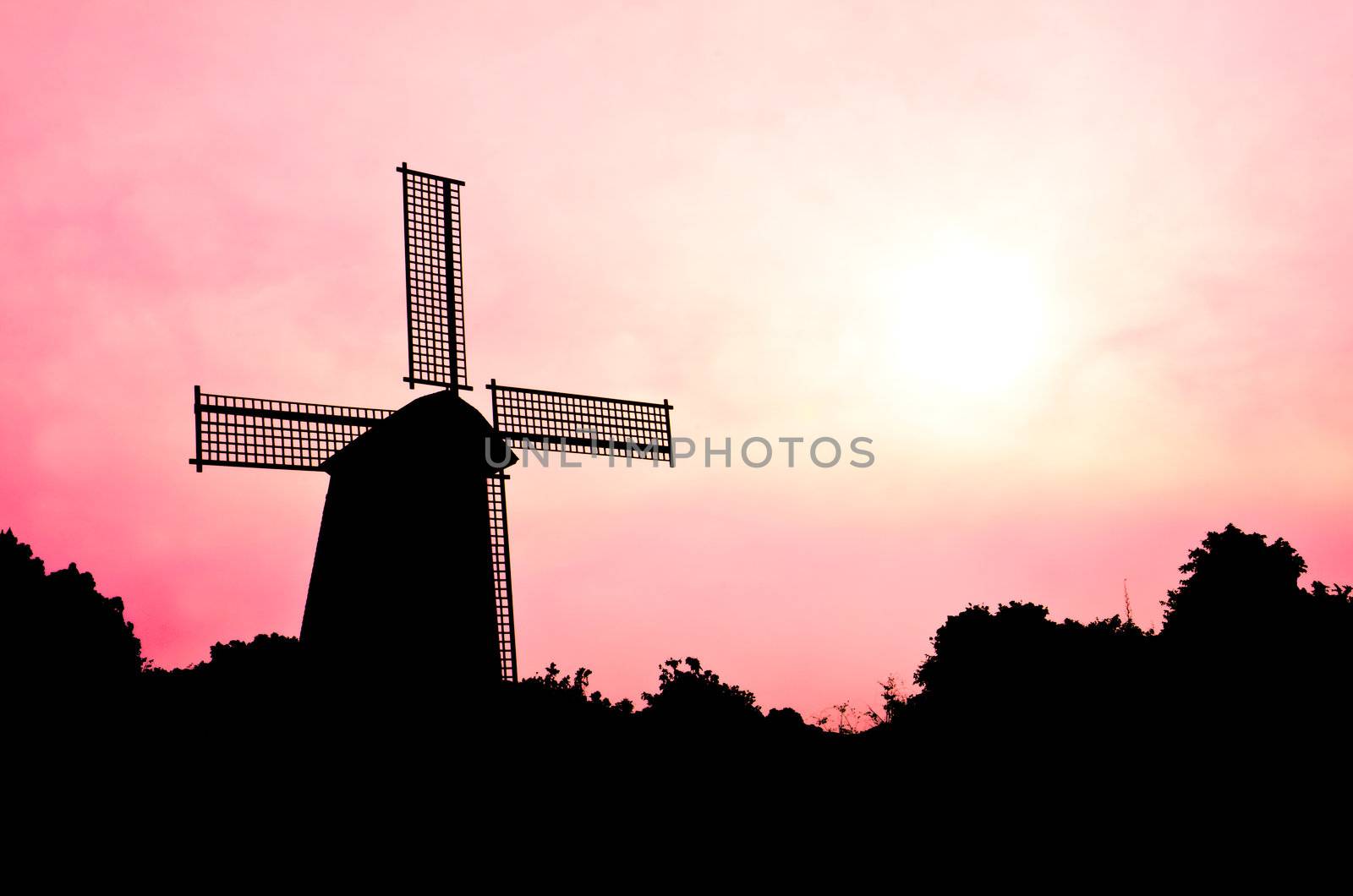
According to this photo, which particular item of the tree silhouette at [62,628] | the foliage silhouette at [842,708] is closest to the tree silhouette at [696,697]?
the foliage silhouette at [842,708]

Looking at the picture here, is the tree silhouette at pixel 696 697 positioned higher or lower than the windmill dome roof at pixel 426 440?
lower

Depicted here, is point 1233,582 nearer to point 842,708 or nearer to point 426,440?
point 842,708

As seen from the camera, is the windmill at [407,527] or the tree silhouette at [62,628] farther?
the tree silhouette at [62,628]

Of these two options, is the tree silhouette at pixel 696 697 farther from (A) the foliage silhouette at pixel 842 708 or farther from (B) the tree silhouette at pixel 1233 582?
(B) the tree silhouette at pixel 1233 582

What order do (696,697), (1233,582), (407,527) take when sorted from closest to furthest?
(407,527)
(696,697)
(1233,582)

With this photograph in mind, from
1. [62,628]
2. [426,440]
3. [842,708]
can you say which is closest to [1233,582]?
[842,708]

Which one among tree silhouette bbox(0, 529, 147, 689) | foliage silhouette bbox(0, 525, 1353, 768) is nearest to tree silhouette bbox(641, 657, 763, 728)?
foliage silhouette bbox(0, 525, 1353, 768)

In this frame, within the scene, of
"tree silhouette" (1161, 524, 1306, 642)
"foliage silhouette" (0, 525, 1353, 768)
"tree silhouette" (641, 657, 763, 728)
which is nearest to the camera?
"foliage silhouette" (0, 525, 1353, 768)

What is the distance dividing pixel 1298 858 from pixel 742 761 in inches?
295

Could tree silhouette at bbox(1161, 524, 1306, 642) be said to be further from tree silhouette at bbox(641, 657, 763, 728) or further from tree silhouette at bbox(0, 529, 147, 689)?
tree silhouette at bbox(0, 529, 147, 689)

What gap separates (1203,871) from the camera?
16250 millimetres

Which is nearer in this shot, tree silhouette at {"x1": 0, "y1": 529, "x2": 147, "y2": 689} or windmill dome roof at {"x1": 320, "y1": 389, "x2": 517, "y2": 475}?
windmill dome roof at {"x1": 320, "y1": 389, "x2": 517, "y2": 475}

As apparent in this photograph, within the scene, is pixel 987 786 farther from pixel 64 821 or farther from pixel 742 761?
pixel 64 821

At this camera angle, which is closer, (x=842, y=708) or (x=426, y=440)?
(x=426, y=440)
